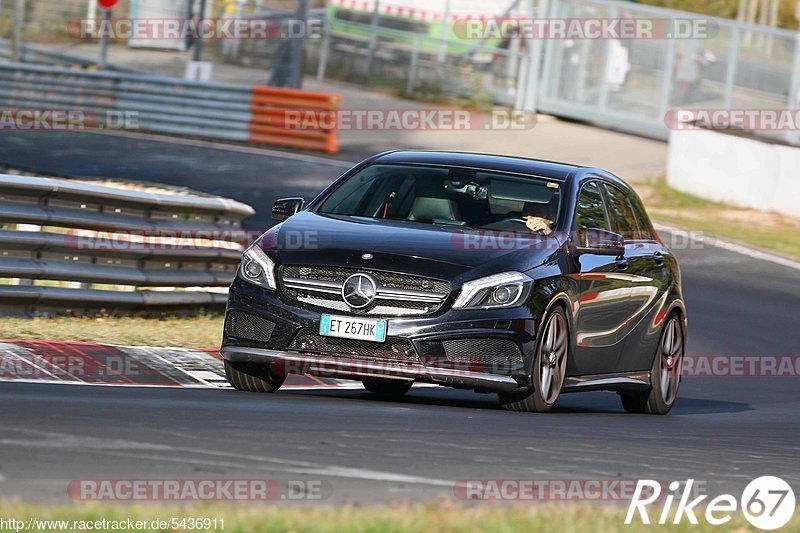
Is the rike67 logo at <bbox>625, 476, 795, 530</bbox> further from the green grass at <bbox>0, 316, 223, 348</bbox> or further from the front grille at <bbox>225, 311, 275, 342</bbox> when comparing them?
the green grass at <bbox>0, 316, 223, 348</bbox>

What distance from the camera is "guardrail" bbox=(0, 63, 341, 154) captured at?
30609 millimetres

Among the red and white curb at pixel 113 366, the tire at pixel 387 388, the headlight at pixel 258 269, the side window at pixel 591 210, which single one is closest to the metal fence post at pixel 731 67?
the side window at pixel 591 210

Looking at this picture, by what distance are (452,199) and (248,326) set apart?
167cm

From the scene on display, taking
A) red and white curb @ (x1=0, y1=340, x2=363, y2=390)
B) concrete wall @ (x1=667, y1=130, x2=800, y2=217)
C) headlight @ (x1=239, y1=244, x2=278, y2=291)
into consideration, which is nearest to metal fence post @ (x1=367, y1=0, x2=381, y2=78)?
concrete wall @ (x1=667, y1=130, x2=800, y2=217)

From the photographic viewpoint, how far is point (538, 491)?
6355mm

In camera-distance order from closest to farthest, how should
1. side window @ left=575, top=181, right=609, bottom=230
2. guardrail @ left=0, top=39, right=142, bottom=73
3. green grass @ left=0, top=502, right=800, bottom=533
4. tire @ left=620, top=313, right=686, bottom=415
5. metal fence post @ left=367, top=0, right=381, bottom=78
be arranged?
1. green grass @ left=0, top=502, right=800, bottom=533
2. side window @ left=575, top=181, right=609, bottom=230
3. tire @ left=620, top=313, right=686, bottom=415
4. guardrail @ left=0, top=39, right=142, bottom=73
5. metal fence post @ left=367, top=0, right=381, bottom=78

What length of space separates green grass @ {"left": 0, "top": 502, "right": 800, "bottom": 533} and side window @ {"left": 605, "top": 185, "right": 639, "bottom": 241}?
5.14 m

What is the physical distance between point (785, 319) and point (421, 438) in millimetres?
10903

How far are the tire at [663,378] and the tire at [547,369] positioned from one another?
5.99 ft

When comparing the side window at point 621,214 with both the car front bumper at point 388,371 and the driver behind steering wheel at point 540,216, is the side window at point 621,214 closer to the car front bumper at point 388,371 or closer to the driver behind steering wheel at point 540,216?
the driver behind steering wheel at point 540,216

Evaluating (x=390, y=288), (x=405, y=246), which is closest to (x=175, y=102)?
(x=405, y=246)

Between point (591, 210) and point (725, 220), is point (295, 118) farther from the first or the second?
point (591, 210)

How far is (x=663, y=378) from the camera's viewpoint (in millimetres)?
11484

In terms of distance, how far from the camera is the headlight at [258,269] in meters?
9.29
